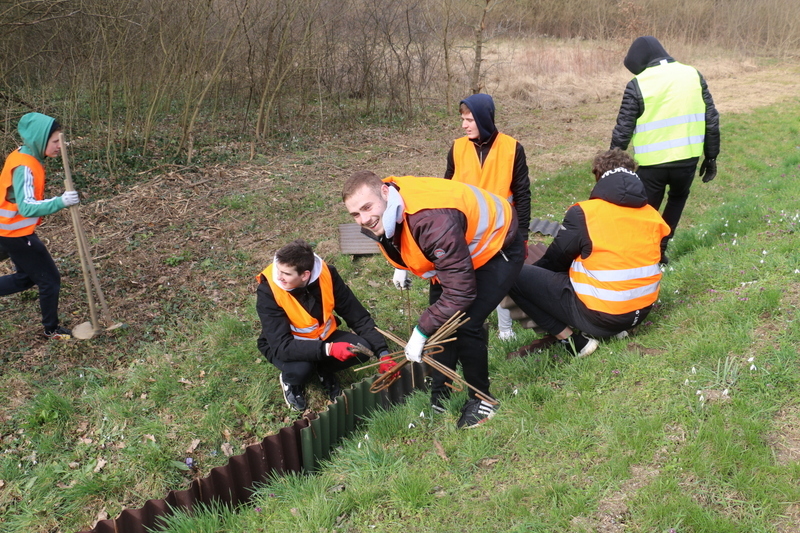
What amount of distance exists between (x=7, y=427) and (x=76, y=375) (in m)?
0.65

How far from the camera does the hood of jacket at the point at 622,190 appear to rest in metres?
3.53

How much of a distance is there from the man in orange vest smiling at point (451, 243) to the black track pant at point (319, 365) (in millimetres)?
1049

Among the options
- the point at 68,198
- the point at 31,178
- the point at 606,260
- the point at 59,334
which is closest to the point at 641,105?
the point at 606,260

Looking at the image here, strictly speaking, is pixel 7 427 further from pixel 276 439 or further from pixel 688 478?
pixel 688 478

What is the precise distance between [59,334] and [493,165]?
4088mm

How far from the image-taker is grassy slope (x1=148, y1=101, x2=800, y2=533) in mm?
2582

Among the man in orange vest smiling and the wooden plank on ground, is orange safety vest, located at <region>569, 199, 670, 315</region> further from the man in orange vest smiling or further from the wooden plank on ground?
the wooden plank on ground

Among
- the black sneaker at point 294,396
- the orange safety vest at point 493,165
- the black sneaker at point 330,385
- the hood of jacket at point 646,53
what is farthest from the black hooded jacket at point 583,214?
the black sneaker at point 294,396

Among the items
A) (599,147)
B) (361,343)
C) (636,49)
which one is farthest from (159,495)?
(599,147)

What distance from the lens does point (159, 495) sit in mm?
3762

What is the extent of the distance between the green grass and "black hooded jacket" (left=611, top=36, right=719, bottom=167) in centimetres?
95

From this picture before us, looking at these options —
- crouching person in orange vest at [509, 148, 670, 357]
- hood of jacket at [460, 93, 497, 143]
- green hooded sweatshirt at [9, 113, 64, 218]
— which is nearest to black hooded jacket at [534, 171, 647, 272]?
crouching person in orange vest at [509, 148, 670, 357]

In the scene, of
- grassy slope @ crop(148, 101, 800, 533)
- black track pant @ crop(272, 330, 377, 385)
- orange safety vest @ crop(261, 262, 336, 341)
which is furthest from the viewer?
black track pant @ crop(272, 330, 377, 385)

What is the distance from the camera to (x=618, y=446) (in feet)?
9.62
